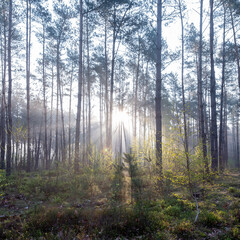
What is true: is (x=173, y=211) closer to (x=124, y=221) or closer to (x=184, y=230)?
(x=184, y=230)

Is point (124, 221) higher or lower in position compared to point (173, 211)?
higher

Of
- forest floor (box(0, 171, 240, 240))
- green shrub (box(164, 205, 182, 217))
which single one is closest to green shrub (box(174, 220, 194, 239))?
forest floor (box(0, 171, 240, 240))

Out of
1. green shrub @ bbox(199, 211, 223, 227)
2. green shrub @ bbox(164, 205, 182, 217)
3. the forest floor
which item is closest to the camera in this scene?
the forest floor

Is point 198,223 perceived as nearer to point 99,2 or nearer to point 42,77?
point 99,2

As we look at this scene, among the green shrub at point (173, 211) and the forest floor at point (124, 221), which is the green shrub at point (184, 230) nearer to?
the forest floor at point (124, 221)

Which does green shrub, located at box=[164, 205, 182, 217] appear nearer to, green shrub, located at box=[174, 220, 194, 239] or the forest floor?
the forest floor

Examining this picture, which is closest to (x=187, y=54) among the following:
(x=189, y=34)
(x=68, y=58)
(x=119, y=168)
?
(x=189, y=34)

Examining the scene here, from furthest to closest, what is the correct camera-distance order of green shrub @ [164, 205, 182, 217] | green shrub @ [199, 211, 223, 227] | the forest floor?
1. green shrub @ [164, 205, 182, 217]
2. green shrub @ [199, 211, 223, 227]
3. the forest floor

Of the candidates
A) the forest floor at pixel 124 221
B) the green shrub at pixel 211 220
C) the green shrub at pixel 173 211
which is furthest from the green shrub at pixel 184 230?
the green shrub at pixel 173 211

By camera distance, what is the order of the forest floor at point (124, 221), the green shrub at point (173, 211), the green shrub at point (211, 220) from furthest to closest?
1. the green shrub at point (173, 211)
2. the green shrub at point (211, 220)
3. the forest floor at point (124, 221)

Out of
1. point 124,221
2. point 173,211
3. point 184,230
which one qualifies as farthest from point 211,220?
point 124,221

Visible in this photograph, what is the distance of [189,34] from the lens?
13344 mm

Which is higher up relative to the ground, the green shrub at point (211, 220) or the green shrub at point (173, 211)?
the green shrub at point (211, 220)

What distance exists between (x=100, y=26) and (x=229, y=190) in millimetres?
15006
